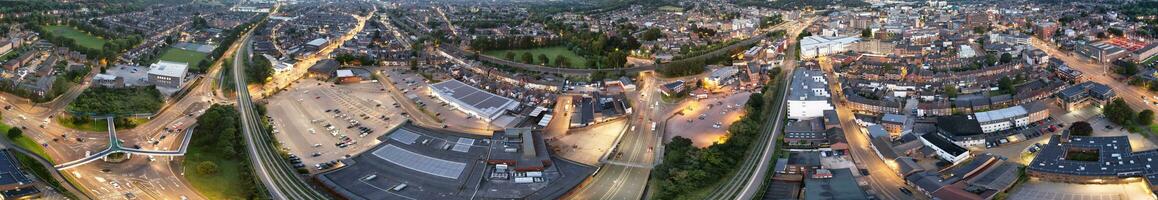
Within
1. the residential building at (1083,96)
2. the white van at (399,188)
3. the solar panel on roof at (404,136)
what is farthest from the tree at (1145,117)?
the solar panel on roof at (404,136)

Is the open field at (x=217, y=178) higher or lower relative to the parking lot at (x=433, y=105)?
lower

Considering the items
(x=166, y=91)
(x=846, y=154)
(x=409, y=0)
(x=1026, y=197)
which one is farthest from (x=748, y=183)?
(x=409, y=0)

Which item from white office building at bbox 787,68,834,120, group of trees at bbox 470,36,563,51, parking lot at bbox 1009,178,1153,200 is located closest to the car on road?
parking lot at bbox 1009,178,1153,200

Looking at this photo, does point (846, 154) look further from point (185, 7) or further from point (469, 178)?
point (185, 7)

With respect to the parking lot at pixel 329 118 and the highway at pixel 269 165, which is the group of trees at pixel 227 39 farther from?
the highway at pixel 269 165

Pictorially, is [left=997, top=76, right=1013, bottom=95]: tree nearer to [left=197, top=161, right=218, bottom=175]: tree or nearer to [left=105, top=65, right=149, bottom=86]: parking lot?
[left=197, top=161, right=218, bottom=175]: tree

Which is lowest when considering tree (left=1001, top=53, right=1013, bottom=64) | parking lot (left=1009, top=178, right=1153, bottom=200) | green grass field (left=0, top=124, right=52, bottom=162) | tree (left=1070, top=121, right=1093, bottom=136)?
parking lot (left=1009, top=178, right=1153, bottom=200)
